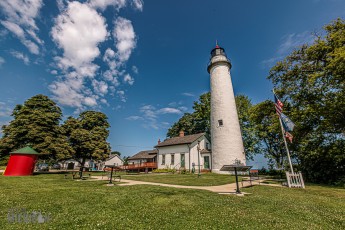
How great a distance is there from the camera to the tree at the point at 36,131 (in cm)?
Result: 1978

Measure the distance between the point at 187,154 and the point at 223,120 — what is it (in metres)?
8.39

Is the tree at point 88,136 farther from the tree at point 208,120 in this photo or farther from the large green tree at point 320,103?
the large green tree at point 320,103

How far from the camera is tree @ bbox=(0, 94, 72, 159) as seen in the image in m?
19.8

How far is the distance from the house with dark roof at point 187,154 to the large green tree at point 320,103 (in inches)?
466

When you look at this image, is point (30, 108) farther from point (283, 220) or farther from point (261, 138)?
point (261, 138)

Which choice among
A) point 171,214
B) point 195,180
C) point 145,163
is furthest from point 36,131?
point 171,214

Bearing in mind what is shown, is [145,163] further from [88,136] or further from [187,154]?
[88,136]

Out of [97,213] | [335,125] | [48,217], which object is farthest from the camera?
[335,125]

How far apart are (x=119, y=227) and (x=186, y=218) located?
1.69m

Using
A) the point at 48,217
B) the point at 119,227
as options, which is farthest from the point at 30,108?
the point at 119,227

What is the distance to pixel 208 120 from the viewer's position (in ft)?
109

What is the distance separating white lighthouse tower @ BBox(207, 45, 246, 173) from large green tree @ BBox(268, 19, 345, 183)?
588 cm

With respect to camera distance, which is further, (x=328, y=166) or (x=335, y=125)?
(x=328, y=166)

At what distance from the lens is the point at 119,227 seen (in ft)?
12.1
